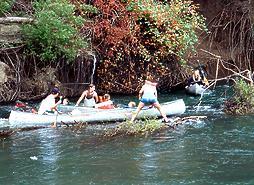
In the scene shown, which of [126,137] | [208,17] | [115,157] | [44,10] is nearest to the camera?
[115,157]

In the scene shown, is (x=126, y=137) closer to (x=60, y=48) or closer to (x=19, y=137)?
(x=19, y=137)

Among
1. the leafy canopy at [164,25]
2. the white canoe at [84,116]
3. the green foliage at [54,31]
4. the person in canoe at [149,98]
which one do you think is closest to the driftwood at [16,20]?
the green foliage at [54,31]

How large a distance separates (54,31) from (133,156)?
7.21 meters

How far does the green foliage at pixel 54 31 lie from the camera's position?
16203mm

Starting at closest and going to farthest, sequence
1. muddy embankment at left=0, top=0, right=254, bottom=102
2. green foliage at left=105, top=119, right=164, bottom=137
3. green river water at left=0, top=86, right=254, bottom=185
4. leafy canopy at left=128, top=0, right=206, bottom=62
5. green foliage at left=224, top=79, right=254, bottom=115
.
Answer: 1. green river water at left=0, top=86, right=254, bottom=185
2. green foliage at left=105, top=119, right=164, bottom=137
3. green foliage at left=224, top=79, right=254, bottom=115
4. muddy embankment at left=0, top=0, right=254, bottom=102
5. leafy canopy at left=128, top=0, right=206, bottom=62

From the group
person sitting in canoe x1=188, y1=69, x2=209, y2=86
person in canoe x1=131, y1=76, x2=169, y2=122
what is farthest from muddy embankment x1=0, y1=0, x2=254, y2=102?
person in canoe x1=131, y1=76, x2=169, y2=122

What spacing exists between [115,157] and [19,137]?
3177 millimetres

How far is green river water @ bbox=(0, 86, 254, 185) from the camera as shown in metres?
8.99

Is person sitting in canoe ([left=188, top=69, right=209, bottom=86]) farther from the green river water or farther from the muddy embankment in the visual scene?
the green river water

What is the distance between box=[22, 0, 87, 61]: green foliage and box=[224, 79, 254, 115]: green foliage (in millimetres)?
5491

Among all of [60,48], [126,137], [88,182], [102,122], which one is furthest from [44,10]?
[88,182]

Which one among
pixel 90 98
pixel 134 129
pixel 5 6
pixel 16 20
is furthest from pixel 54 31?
pixel 134 129

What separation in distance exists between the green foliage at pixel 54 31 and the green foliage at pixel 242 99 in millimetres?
5491

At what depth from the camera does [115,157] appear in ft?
34.1
